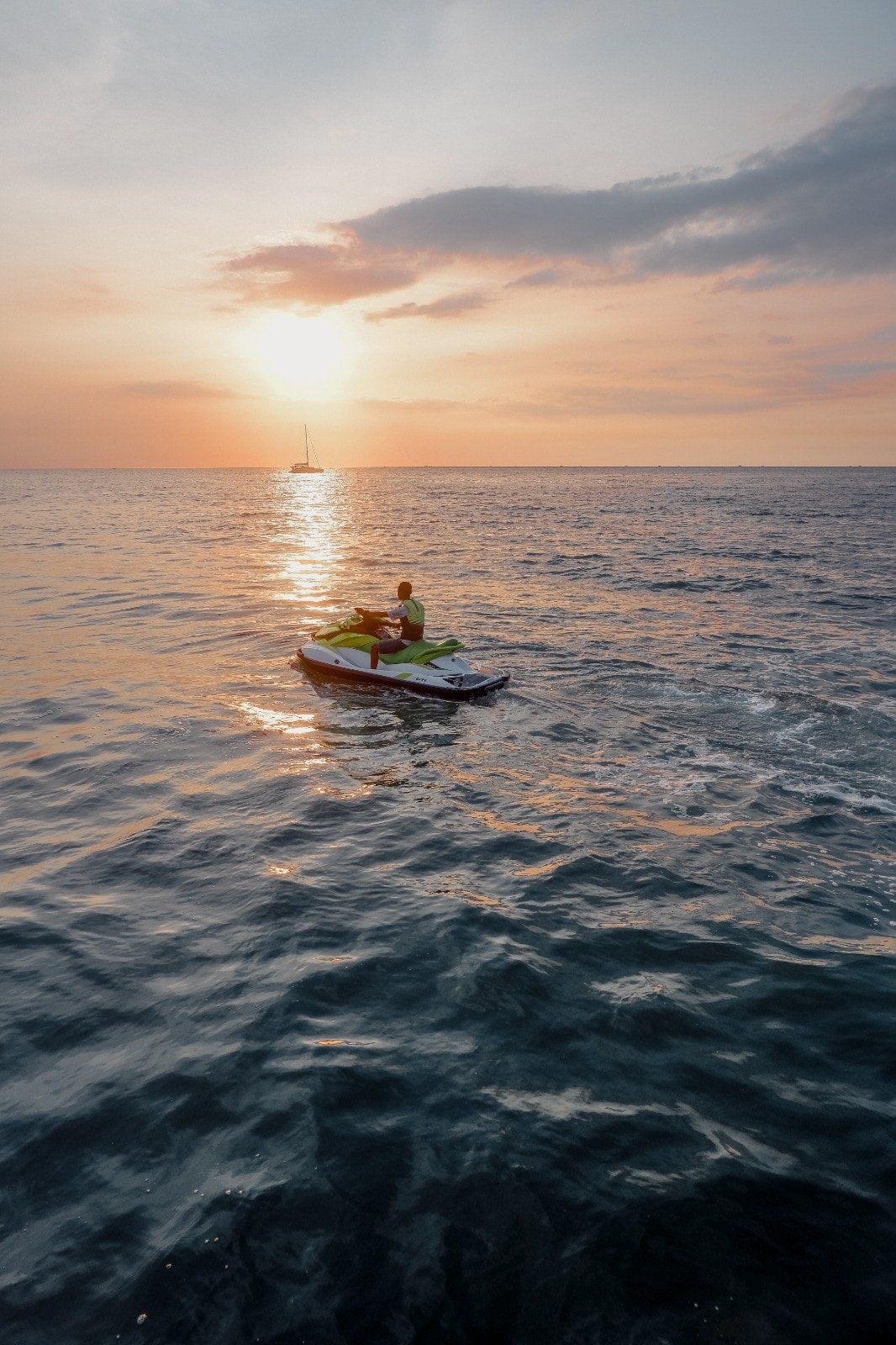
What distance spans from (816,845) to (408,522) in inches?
2532

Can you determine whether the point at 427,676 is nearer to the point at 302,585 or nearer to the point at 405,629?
the point at 405,629

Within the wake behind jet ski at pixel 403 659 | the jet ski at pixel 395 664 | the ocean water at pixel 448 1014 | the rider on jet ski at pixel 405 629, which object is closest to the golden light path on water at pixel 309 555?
the jet ski at pixel 395 664

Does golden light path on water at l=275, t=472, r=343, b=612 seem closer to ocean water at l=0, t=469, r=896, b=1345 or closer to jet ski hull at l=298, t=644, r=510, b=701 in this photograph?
jet ski hull at l=298, t=644, r=510, b=701

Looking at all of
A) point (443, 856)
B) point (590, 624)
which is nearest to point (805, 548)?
point (590, 624)

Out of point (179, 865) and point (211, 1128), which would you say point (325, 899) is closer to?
Answer: point (179, 865)

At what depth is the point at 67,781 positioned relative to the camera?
1150cm

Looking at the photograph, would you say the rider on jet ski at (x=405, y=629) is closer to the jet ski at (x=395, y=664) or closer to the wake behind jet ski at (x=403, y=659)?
the wake behind jet ski at (x=403, y=659)

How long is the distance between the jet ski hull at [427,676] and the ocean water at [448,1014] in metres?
0.41

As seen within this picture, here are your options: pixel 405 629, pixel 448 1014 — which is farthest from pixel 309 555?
pixel 448 1014

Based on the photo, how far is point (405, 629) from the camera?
16.1 m

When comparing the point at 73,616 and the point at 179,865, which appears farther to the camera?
the point at 73,616

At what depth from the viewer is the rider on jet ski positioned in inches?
626

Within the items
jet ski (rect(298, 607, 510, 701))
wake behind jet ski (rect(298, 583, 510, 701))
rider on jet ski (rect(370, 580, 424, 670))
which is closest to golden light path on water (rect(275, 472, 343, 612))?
jet ski (rect(298, 607, 510, 701))

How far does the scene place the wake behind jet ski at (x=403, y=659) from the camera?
15.6 metres
